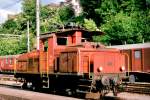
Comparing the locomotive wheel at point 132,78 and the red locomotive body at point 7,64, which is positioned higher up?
the red locomotive body at point 7,64

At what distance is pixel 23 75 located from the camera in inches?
945

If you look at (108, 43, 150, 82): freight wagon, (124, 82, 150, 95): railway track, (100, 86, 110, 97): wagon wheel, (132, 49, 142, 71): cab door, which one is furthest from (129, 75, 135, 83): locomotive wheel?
(100, 86, 110, 97): wagon wheel

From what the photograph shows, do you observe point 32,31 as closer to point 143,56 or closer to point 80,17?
point 80,17

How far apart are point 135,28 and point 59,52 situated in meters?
23.6

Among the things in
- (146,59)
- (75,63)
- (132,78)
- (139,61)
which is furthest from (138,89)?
(139,61)

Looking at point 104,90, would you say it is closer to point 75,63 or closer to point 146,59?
point 75,63

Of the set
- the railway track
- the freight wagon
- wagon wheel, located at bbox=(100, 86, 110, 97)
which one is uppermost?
the freight wagon

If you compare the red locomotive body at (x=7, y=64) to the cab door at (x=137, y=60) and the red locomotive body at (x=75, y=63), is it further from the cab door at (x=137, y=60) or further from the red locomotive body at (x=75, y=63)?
the red locomotive body at (x=75, y=63)

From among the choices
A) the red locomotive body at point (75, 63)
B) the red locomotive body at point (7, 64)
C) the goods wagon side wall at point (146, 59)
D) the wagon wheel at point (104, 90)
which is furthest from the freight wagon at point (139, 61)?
the red locomotive body at point (7, 64)

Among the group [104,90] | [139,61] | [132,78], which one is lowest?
[132,78]

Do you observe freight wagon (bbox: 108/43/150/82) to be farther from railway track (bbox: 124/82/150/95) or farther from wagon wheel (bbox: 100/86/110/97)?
wagon wheel (bbox: 100/86/110/97)

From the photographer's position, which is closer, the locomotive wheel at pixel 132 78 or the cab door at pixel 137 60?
the locomotive wheel at pixel 132 78

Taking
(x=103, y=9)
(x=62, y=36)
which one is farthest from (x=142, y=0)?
(x=62, y=36)

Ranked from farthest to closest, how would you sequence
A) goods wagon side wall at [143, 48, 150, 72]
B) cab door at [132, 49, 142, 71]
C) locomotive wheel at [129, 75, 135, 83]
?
1. cab door at [132, 49, 142, 71]
2. goods wagon side wall at [143, 48, 150, 72]
3. locomotive wheel at [129, 75, 135, 83]
